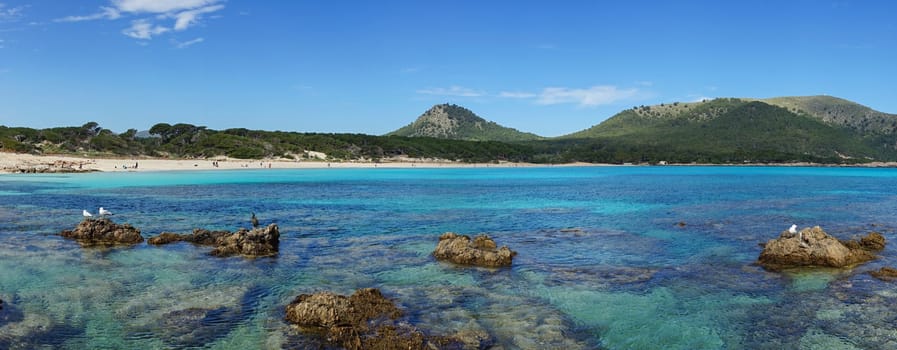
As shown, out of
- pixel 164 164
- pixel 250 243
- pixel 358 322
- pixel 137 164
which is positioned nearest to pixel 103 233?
pixel 250 243

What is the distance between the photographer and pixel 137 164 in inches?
3676

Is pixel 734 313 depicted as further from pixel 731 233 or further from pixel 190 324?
pixel 731 233

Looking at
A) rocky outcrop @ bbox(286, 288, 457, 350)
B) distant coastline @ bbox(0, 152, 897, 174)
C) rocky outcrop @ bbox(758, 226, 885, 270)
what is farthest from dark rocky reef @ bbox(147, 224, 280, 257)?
distant coastline @ bbox(0, 152, 897, 174)

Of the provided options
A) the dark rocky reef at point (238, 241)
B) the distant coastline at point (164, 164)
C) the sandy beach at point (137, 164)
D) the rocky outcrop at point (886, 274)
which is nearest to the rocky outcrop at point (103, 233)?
the dark rocky reef at point (238, 241)

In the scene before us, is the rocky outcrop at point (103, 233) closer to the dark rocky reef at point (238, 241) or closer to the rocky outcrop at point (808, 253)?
the dark rocky reef at point (238, 241)

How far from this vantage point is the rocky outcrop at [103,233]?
861 inches

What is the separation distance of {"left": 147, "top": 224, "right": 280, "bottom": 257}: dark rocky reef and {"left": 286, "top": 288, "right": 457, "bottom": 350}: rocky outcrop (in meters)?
8.00

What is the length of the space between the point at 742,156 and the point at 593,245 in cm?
19856

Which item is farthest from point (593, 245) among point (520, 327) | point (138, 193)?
point (138, 193)

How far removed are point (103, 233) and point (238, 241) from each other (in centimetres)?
653

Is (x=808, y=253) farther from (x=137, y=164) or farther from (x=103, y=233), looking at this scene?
(x=137, y=164)

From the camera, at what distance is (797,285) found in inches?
642

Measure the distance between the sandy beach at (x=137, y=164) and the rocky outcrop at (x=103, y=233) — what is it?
67830mm

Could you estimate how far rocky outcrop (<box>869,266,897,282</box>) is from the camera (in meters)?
16.9
